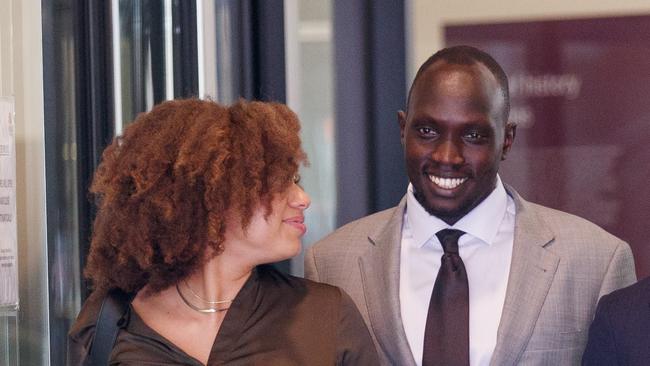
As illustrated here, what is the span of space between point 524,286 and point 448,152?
356 millimetres

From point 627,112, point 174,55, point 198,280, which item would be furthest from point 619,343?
point 174,55

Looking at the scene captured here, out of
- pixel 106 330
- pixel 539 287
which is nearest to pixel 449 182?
pixel 539 287

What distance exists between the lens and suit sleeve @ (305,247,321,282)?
291cm

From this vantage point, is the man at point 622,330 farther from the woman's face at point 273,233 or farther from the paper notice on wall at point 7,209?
the paper notice on wall at point 7,209

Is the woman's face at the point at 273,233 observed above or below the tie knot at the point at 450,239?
above

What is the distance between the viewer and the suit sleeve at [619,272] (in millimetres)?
2660

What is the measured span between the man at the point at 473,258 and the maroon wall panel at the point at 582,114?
592 mm

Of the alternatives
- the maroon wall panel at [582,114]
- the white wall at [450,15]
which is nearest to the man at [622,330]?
the maroon wall panel at [582,114]

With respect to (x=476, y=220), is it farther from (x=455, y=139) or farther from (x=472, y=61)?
(x=472, y=61)

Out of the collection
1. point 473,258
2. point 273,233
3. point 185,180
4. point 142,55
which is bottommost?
point 473,258

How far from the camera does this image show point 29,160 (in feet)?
11.1

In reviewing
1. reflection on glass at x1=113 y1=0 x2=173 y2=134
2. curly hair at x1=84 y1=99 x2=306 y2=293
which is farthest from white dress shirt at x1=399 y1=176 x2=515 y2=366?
reflection on glass at x1=113 y1=0 x2=173 y2=134

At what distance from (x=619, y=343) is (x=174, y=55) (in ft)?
5.76

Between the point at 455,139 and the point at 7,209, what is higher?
the point at 455,139
